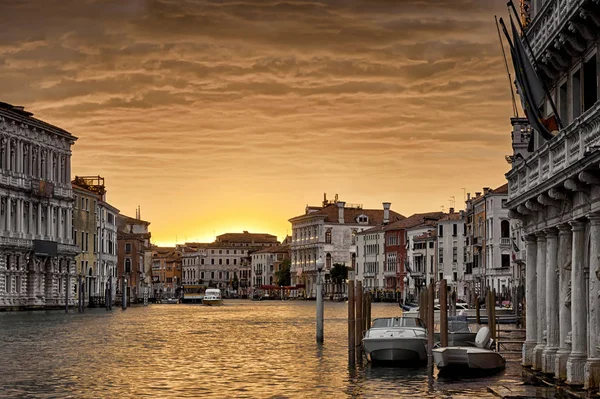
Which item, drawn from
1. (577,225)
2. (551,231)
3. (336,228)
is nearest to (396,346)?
(551,231)

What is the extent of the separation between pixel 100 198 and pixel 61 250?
2137 centimetres

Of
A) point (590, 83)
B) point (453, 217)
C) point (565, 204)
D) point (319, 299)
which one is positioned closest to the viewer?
point (565, 204)

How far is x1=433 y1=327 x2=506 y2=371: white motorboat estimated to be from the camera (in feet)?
94.4

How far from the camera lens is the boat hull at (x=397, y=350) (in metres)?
32.0

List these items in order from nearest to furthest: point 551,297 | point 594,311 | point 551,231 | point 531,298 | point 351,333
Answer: point 594,311, point 551,231, point 551,297, point 531,298, point 351,333

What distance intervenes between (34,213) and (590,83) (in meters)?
70.6

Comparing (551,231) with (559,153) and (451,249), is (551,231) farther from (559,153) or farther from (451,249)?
(451,249)

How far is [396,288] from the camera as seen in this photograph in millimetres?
156375

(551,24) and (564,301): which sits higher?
(551,24)

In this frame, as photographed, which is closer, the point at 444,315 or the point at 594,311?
the point at 594,311

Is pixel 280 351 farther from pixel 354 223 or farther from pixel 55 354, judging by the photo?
pixel 354 223

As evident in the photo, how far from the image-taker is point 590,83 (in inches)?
885

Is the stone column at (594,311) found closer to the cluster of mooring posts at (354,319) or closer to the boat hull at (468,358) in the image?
the boat hull at (468,358)

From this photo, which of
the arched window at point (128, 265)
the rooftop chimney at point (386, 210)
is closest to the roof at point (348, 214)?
the rooftop chimney at point (386, 210)
